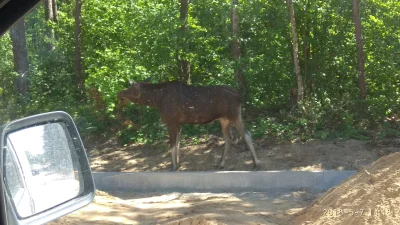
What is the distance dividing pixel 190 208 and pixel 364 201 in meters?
2.89

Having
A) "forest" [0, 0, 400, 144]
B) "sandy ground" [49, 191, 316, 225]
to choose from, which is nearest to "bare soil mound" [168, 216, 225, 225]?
"sandy ground" [49, 191, 316, 225]

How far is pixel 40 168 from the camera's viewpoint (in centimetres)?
310

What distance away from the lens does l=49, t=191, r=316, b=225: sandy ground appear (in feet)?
28.3

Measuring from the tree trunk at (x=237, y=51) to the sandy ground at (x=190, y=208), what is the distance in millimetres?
4021

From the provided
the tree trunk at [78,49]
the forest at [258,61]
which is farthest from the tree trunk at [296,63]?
the tree trunk at [78,49]

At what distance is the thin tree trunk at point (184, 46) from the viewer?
13.8m

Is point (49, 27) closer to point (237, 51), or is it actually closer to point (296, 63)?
point (237, 51)

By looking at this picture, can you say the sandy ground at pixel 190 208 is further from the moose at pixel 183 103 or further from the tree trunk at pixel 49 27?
the tree trunk at pixel 49 27

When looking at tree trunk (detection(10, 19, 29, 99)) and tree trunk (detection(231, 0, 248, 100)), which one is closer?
tree trunk (detection(231, 0, 248, 100))

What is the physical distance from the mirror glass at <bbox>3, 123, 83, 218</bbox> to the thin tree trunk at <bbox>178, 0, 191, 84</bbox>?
10572mm

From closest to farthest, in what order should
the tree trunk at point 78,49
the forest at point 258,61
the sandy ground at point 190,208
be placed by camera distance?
the sandy ground at point 190,208
the forest at point 258,61
the tree trunk at point 78,49
